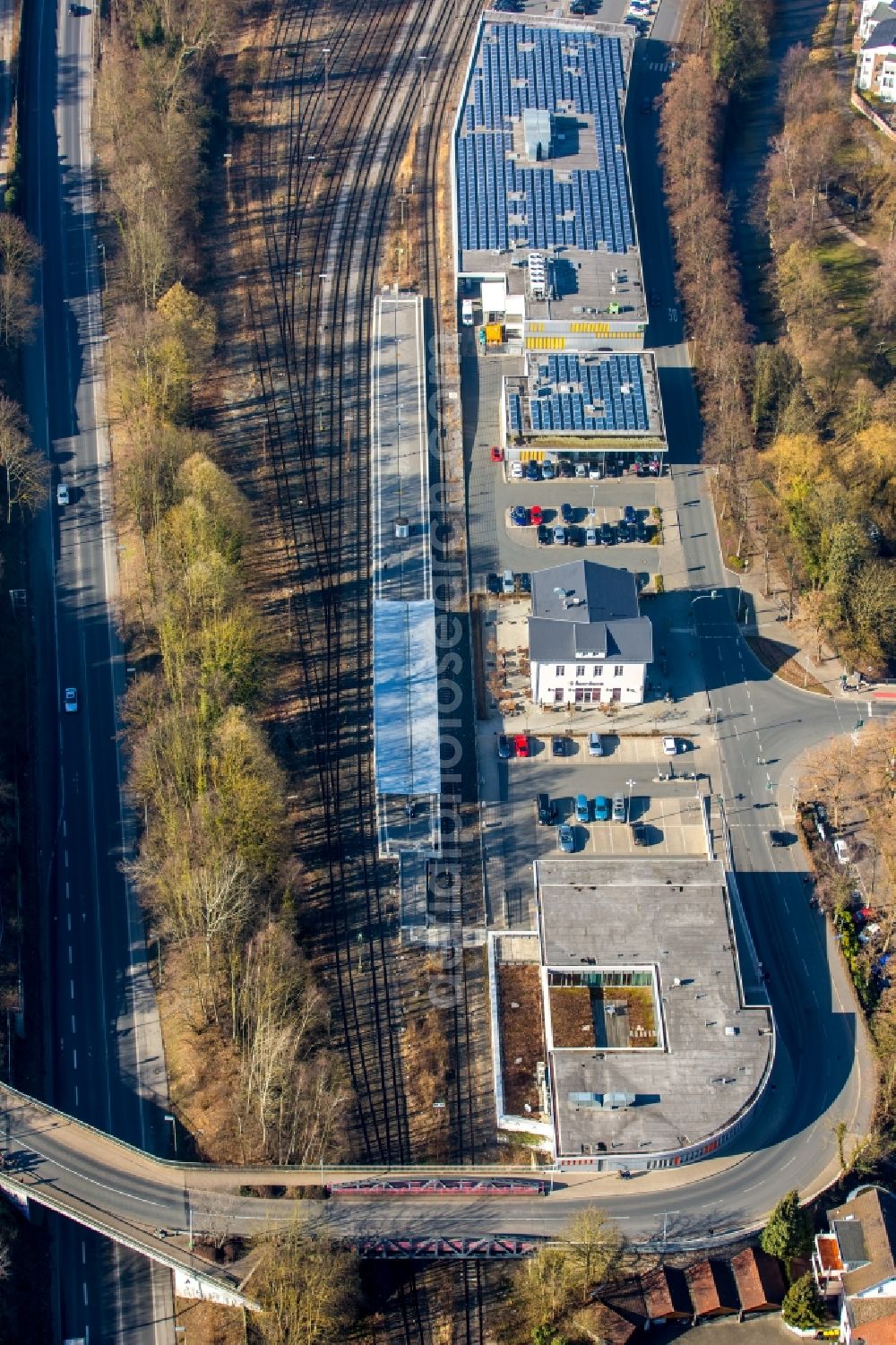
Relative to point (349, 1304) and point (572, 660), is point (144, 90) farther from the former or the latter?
point (349, 1304)

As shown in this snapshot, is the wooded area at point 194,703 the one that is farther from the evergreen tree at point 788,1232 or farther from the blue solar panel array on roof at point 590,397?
the blue solar panel array on roof at point 590,397

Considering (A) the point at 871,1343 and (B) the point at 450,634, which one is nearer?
(A) the point at 871,1343

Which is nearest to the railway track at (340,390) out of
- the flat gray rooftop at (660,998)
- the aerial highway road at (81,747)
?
the flat gray rooftop at (660,998)

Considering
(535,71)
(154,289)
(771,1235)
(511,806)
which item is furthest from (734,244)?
(771,1235)

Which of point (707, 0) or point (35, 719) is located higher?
point (707, 0)

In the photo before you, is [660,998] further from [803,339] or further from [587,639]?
[803,339]
